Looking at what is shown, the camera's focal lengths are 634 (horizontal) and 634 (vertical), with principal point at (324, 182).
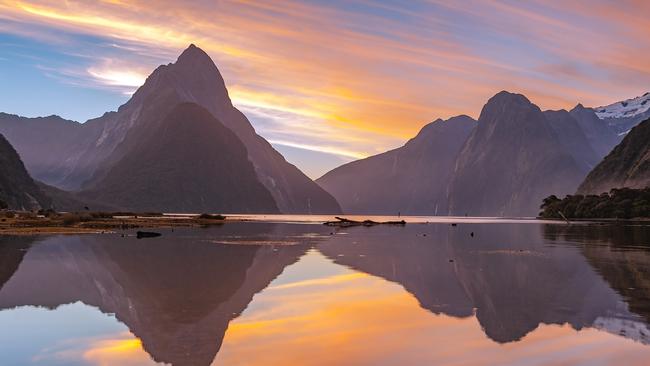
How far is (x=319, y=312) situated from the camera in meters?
26.1

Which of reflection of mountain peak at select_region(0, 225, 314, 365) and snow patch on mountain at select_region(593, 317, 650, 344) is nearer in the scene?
snow patch on mountain at select_region(593, 317, 650, 344)

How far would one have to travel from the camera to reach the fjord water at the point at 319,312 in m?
18.8

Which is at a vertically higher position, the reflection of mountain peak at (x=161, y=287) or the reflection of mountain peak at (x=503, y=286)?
the reflection of mountain peak at (x=503, y=286)

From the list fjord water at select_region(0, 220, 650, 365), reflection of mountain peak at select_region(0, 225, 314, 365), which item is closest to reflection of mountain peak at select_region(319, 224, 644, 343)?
fjord water at select_region(0, 220, 650, 365)

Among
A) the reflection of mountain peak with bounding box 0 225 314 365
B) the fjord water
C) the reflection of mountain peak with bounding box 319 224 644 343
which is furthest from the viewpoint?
the reflection of mountain peak with bounding box 319 224 644 343

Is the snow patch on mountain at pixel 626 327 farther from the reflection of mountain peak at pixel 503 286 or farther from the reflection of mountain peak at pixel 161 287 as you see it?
the reflection of mountain peak at pixel 161 287

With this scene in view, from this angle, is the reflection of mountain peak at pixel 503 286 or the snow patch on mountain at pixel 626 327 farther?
the reflection of mountain peak at pixel 503 286

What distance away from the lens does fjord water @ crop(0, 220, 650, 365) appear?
18797mm

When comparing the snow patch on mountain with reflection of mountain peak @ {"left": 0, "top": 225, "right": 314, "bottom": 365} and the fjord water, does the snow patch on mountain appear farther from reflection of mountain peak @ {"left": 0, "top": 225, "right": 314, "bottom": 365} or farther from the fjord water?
reflection of mountain peak @ {"left": 0, "top": 225, "right": 314, "bottom": 365}

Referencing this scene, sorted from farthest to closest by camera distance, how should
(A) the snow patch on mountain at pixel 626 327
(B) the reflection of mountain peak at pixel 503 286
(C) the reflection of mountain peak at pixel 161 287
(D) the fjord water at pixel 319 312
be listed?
(B) the reflection of mountain peak at pixel 503 286, (C) the reflection of mountain peak at pixel 161 287, (A) the snow patch on mountain at pixel 626 327, (D) the fjord water at pixel 319 312

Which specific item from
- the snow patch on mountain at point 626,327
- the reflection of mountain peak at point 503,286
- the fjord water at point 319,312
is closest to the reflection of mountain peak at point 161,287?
the fjord water at point 319,312

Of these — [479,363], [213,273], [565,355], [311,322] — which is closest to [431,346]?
[479,363]

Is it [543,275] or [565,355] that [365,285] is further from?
[565,355]

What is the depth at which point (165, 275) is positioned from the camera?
126 feet
